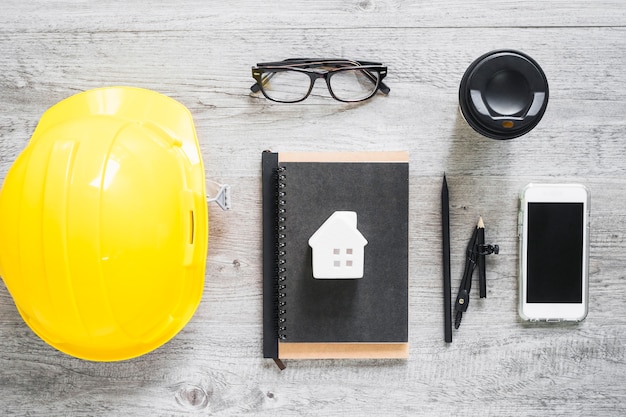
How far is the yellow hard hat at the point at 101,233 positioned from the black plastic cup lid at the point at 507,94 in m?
0.42

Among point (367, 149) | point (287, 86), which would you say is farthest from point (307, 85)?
point (367, 149)

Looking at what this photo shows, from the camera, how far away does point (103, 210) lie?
674 mm

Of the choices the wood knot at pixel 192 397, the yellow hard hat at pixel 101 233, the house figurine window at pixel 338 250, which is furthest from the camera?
the wood knot at pixel 192 397

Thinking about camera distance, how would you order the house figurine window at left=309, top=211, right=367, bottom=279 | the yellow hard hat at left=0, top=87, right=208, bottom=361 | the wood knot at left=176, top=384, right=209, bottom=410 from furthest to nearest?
1. the wood knot at left=176, top=384, right=209, bottom=410
2. the house figurine window at left=309, top=211, right=367, bottom=279
3. the yellow hard hat at left=0, top=87, right=208, bottom=361

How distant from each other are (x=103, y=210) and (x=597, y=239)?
74 cm

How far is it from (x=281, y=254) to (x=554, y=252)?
426 millimetres

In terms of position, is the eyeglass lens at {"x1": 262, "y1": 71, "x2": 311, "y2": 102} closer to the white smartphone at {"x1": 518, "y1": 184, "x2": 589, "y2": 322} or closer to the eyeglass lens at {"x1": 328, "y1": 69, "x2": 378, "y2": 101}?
the eyeglass lens at {"x1": 328, "y1": 69, "x2": 378, "y2": 101}

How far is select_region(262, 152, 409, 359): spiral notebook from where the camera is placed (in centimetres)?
84

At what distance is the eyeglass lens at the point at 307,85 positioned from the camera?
85cm

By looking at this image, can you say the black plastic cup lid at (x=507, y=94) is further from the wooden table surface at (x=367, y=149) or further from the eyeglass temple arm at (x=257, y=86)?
the eyeglass temple arm at (x=257, y=86)

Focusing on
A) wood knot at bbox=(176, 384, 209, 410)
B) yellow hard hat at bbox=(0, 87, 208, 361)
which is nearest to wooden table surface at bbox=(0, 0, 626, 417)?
wood knot at bbox=(176, 384, 209, 410)

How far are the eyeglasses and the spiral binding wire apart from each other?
123mm

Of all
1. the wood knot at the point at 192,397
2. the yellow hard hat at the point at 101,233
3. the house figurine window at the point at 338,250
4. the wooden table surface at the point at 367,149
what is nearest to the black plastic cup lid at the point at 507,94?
the wooden table surface at the point at 367,149

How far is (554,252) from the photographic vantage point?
0.85m
